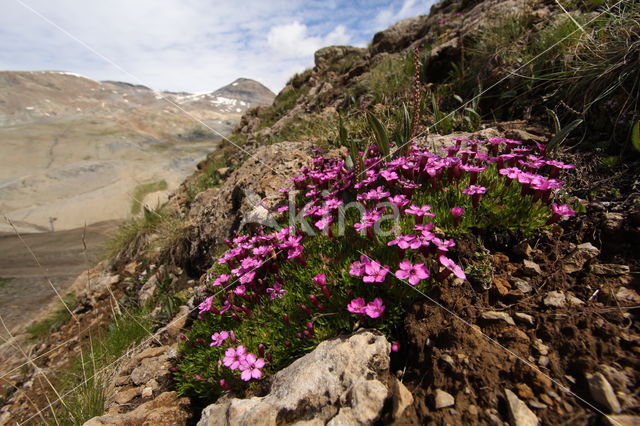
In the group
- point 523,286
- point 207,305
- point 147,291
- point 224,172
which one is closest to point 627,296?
point 523,286

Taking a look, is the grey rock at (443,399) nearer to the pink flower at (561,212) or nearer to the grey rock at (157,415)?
the pink flower at (561,212)

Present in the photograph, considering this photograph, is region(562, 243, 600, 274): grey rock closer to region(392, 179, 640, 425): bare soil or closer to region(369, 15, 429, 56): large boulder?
region(392, 179, 640, 425): bare soil

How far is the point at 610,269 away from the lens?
196cm

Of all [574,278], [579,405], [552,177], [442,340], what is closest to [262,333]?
[442,340]

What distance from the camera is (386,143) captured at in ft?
11.6

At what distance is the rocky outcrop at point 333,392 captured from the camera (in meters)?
1.69

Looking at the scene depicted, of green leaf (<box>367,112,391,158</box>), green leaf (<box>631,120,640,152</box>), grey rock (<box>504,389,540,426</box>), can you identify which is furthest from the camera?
green leaf (<box>367,112,391,158</box>)

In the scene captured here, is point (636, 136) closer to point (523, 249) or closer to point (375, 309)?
point (523, 249)

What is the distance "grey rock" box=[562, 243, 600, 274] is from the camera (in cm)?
206

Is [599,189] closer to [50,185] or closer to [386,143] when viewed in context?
[386,143]

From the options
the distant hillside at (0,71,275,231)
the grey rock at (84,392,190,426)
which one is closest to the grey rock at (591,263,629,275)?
the grey rock at (84,392,190,426)

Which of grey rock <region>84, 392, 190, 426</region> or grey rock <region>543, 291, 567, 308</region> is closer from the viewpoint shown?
grey rock <region>543, 291, 567, 308</region>

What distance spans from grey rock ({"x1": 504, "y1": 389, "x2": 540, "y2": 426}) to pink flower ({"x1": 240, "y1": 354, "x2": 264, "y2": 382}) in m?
1.47

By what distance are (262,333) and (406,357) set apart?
115 centimetres
